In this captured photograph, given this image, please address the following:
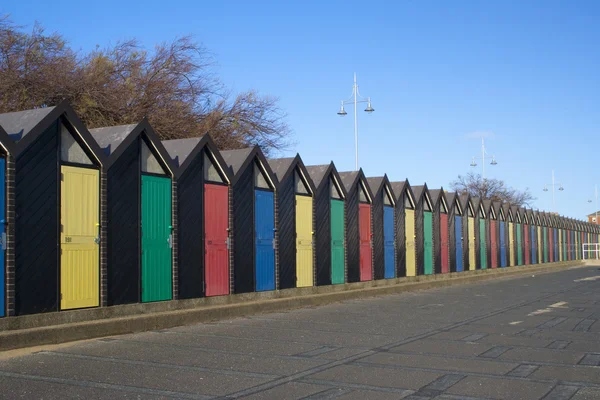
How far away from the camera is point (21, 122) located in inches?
480

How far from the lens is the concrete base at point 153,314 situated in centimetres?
1096

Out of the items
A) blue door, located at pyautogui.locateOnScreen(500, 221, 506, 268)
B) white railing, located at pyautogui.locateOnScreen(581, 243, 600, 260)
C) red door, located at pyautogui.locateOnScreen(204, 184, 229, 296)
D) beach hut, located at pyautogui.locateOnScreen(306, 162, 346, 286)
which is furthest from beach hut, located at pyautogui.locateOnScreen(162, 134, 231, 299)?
white railing, located at pyautogui.locateOnScreen(581, 243, 600, 260)

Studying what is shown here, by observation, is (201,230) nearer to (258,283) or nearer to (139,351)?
(258,283)

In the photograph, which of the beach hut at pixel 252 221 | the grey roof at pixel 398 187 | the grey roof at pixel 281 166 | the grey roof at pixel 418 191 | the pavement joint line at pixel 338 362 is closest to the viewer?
the pavement joint line at pixel 338 362

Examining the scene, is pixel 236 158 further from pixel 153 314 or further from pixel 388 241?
pixel 388 241

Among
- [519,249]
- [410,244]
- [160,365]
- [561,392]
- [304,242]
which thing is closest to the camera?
[561,392]

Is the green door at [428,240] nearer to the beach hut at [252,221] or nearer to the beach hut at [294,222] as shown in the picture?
the beach hut at [294,222]

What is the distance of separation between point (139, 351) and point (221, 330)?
295 centimetres

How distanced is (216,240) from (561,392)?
1018 cm

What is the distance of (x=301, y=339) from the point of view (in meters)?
12.0

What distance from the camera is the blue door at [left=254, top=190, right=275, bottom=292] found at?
1836cm

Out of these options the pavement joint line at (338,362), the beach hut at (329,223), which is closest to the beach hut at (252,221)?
the beach hut at (329,223)

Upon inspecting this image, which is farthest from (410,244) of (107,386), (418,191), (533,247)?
(533,247)

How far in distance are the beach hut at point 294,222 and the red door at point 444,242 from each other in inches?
510
